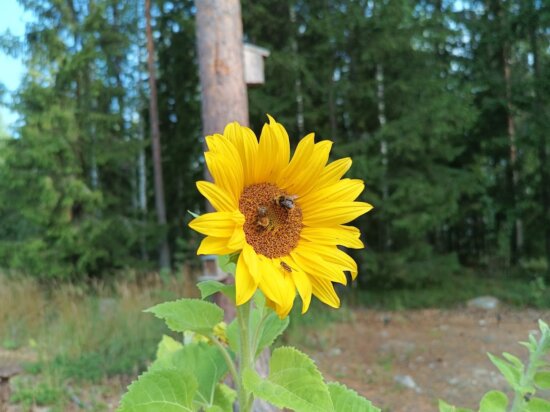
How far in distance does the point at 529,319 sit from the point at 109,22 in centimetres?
984

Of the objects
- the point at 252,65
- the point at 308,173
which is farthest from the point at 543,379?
the point at 252,65

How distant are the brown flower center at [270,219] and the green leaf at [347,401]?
41 centimetres

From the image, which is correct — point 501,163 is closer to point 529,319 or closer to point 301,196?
point 529,319

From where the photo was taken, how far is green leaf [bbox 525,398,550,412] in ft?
4.24

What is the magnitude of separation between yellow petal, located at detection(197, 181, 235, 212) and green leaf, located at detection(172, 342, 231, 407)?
0.49m

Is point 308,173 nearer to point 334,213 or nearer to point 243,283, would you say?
point 334,213

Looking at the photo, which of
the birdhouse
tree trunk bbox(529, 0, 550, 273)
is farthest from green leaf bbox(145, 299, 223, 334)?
tree trunk bbox(529, 0, 550, 273)

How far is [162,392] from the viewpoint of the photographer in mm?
1023

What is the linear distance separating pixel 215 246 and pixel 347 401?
549 mm

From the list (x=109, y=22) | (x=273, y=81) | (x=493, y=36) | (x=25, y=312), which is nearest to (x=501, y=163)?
(x=493, y=36)

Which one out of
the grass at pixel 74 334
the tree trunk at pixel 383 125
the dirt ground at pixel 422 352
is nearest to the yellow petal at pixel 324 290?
the grass at pixel 74 334

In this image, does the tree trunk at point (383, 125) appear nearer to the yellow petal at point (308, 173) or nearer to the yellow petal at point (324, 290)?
the yellow petal at point (308, 173)

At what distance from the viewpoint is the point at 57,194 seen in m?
8.27

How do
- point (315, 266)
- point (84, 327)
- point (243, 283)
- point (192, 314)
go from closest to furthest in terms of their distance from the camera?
1. point (243, 283)
2. point (315, 266)
3. point (192, 314)
4. point (84, 327)
